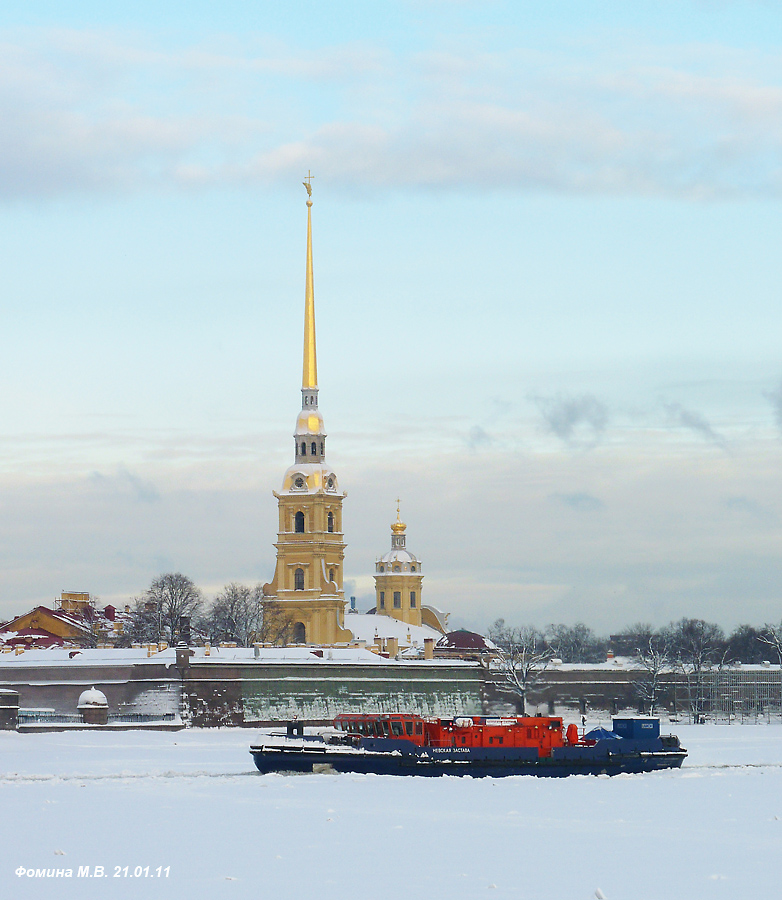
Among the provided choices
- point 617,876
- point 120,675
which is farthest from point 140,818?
point 120,675

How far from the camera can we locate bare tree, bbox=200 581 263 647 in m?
125

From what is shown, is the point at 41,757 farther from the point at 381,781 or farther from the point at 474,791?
the point at 474,791

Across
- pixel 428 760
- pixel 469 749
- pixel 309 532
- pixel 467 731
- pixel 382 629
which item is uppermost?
pixel 309 532

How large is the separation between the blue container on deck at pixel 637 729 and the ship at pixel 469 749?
0.04 metres

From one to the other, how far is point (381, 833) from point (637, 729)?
23.8 metres

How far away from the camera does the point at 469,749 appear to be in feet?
181

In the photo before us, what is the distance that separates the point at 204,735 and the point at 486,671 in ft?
89.3

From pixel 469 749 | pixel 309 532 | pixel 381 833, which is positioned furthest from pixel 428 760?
pixel 309 532

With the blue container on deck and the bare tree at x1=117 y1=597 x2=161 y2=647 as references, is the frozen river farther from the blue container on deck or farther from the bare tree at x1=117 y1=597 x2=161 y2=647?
the bare tree at x1=117 y1=597 x2=161 y2=647

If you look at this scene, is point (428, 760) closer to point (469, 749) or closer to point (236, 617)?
point (469, 749)

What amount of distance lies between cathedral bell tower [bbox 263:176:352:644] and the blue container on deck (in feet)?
257

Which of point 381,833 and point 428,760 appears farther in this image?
point 428,760

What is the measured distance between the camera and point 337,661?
301ft

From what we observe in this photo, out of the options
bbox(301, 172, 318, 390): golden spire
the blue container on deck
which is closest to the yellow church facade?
bbox(301, 172, 318, 390): golden spire
